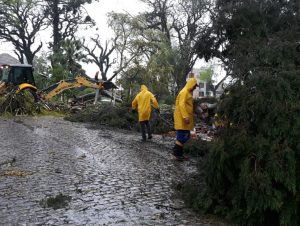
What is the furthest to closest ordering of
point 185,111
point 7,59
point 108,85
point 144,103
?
point 7,59
point 108,85
point 144,103
point 185,111

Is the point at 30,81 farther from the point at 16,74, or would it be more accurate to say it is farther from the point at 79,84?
the point at 79,84

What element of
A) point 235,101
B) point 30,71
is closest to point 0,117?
point 30,71

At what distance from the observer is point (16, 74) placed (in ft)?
73.6

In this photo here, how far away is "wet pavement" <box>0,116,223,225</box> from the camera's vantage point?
5492 millimetres

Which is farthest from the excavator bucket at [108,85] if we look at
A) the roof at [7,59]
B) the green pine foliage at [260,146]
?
the roof at [7,59]

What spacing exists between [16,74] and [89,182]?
1672cm

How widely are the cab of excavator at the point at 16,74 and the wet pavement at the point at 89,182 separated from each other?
34.1 ft

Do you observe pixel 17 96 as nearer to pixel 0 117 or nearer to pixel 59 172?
pixel 0 117

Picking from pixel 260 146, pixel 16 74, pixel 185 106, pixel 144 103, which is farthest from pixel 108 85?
pixel 260 146

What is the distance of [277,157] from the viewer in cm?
504

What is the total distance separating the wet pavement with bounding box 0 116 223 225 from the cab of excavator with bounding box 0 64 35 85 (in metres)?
10.4

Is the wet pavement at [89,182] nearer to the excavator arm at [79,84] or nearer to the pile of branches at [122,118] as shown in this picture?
the pile of branches at [122,118]

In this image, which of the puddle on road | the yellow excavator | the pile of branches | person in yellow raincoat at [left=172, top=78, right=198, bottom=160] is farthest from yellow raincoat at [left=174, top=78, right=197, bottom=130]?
the yellow excavator

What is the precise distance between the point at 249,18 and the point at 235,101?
14.1 m
